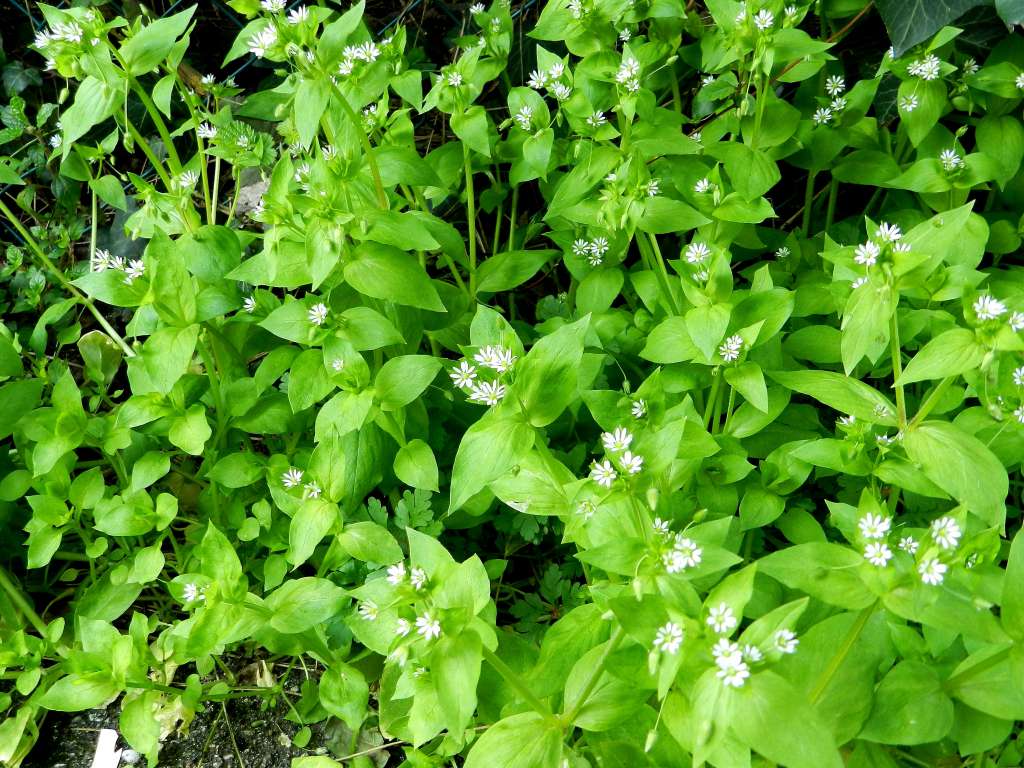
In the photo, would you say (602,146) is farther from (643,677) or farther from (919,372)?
(643,677)

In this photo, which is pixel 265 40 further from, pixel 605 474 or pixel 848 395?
pixel 848 395

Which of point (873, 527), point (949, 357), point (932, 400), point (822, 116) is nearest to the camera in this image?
point (873, 527)

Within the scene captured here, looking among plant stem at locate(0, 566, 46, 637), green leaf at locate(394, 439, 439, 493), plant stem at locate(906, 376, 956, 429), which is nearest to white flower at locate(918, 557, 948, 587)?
plant stem at locate(906, 376, 956, 429)

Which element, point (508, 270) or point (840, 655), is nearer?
point (840, 655)

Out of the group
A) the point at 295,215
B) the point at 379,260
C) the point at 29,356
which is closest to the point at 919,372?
the point at 379,260

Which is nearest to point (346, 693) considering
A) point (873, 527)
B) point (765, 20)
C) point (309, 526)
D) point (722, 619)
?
point (309, 526)

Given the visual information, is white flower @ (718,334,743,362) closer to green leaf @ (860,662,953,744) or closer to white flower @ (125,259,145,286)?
green leaf @ (860,662,953,744)

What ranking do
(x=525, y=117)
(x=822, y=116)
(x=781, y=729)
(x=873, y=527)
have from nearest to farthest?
(x=781, y=729) < (x=873, y=527) < (x=525, y=117) < (x=822, y=116)

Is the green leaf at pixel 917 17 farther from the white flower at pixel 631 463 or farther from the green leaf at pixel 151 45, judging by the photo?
the green leaf at pixel 151 45
